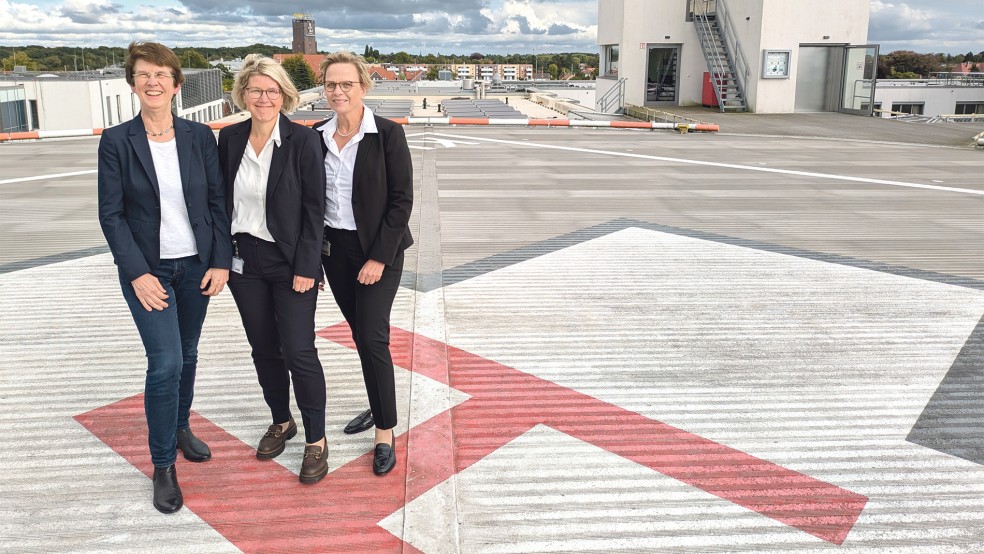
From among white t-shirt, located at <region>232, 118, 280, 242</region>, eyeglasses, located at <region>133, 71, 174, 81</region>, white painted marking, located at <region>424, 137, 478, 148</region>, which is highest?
eyeglasses, located at <region>133, 71, 174, 81</region>

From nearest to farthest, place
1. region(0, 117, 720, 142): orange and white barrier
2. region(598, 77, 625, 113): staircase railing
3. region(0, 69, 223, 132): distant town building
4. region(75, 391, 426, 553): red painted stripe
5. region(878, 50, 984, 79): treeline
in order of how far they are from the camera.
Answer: region(75, 391, 426, 553): red painted stripe
region(0, 117, 720, 142): orange and white barrier
region(598, 77, 625, 113): staircase railing
region(0, 69, 223, 132): distant town building
region(878, 50, 984, 79): treeline

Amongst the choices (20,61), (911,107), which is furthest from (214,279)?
(20,61)

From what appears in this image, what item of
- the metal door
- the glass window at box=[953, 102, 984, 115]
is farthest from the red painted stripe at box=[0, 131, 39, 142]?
the glass window at box=[953, 102, 984, 115]

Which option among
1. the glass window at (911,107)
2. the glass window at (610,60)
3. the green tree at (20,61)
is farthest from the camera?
the green tree at (20,61)

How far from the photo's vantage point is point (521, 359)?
16.6 feet

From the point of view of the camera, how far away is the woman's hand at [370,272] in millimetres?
3535

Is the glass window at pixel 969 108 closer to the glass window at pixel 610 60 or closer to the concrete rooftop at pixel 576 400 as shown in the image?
the glass window at pixel 610 60

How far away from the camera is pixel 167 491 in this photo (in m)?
3.33

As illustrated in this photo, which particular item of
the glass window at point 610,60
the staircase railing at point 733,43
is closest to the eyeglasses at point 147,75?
the staircase railing at point 733,43

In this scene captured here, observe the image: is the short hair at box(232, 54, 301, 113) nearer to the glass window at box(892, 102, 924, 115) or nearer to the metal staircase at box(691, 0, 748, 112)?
the metal staircase at box(691, 0, 748, 112)

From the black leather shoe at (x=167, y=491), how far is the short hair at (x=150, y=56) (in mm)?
1615

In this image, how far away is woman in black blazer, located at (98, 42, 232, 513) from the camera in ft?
10.5

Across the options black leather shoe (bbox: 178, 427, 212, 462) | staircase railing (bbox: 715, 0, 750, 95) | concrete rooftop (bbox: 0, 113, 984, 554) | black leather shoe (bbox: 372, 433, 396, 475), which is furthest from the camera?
staircase railing (bbox: 715, 0, 750, 95)

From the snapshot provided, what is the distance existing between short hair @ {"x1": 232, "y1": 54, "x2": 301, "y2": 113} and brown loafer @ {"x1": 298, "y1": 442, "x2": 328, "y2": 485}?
154 cm
